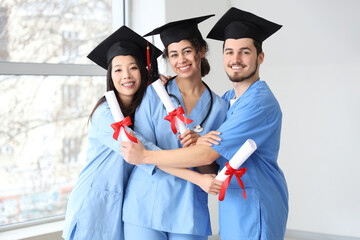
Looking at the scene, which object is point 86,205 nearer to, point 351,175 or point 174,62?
point 174,62

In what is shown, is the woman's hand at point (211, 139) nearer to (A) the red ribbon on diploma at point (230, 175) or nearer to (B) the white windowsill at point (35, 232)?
(A) the red ribbon on diploma at point (230, 175)

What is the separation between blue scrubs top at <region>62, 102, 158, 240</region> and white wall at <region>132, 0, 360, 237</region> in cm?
142

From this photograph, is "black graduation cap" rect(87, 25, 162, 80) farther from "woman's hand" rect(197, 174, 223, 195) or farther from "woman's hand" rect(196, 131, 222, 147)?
"woman's hand" rect(197, 174, 223, 195)

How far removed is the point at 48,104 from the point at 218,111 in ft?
5.19

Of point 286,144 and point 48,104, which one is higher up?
point 48,104

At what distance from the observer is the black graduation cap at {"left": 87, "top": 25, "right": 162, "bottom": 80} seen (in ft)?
6.48

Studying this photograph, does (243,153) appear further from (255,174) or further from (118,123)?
(118,123)

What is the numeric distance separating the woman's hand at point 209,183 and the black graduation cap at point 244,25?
25.2 inches

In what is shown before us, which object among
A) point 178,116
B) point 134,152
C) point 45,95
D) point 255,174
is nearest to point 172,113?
point 178,116

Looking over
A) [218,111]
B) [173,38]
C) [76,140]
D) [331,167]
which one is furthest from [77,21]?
[331,167]

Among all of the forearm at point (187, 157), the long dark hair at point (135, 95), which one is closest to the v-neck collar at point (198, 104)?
the long dark hair at point (135, 95)

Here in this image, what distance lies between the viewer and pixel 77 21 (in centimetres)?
310

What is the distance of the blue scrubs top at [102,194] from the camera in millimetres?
1851

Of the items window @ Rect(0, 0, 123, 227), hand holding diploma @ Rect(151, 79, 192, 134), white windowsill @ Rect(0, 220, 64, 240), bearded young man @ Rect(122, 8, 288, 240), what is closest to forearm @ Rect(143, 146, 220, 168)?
bearded young man @ Rect(122, 8, 288, 240)
